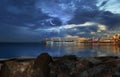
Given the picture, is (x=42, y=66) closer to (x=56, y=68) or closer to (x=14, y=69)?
(x=56, y=68)

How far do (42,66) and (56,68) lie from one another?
1.28ft

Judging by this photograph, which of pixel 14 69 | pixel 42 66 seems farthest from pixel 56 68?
pixel 14 69

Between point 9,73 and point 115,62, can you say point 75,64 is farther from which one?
point 9,73

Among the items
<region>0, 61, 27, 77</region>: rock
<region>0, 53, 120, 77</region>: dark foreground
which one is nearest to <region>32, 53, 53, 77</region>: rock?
<region>0, 53, 120, 77</region>: dark foreground

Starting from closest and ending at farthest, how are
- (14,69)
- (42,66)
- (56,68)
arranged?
(14,69), (42,66), (56,68)

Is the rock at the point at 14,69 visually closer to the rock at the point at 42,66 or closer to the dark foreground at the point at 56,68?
the dark foreground at the point at 56,68

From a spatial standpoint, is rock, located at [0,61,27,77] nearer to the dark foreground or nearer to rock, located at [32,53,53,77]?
the dark foreground

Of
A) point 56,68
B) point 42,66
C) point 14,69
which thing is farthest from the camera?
point 56,68

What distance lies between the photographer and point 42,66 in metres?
6.32

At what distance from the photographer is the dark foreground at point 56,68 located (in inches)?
242

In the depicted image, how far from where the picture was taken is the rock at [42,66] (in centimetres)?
621

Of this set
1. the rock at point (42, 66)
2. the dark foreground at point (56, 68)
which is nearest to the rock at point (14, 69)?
the dark foreground at point (56, 68)

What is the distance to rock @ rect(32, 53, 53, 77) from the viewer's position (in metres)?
6.21

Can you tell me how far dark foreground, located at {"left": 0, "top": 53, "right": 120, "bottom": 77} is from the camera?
616 centimetres
